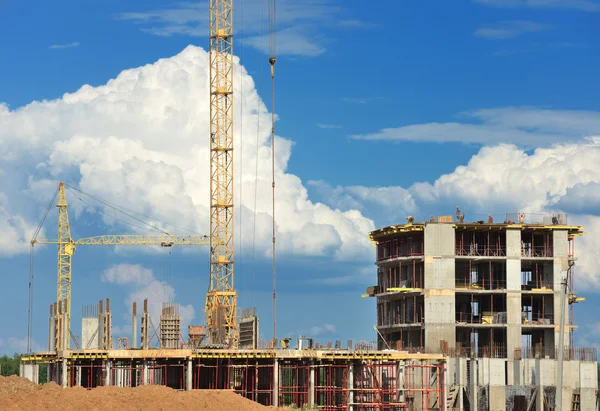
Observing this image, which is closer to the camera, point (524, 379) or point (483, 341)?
point (524, 379)

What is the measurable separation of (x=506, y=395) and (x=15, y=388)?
5709 cm

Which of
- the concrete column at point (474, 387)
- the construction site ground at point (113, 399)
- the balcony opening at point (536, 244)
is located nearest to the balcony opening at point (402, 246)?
the balcony opening at point (536, 244)

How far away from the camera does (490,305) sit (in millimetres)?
136750

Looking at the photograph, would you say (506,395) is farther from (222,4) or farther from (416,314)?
(222,4)

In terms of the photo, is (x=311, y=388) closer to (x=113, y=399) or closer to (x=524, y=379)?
(x=113, y=399)

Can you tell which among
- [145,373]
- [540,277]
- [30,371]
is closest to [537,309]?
[540,277]

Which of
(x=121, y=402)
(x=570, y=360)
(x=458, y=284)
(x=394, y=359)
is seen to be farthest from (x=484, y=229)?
(x=121, y=402)

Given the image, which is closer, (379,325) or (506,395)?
(506,395)

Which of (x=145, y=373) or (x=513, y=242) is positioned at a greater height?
(x=513, y=242)

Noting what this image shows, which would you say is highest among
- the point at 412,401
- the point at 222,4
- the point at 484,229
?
the point at 222,4

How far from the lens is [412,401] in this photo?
119 metres

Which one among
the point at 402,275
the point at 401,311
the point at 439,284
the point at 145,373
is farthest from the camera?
the point at 402,275

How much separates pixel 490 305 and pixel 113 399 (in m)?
63.6

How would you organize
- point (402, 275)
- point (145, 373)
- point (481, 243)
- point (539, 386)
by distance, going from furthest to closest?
point (402, 275), point (481, 243), point (539, 386), point (145, 373)
